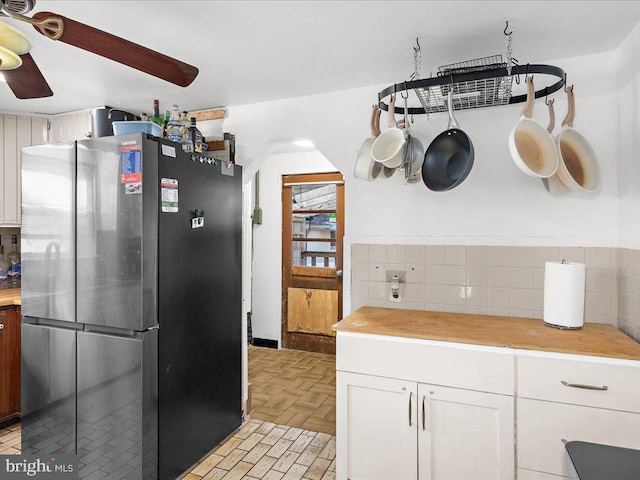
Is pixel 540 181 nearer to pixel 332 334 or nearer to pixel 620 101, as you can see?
pixel 620 101

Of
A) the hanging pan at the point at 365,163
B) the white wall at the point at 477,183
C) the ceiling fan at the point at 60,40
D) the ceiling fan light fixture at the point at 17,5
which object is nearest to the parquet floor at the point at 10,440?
the ceiling fan at the point at 60,40

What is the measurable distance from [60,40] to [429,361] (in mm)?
1878

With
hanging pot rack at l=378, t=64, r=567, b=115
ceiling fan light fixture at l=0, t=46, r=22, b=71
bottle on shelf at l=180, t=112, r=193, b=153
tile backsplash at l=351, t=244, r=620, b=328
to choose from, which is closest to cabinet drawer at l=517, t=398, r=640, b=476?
tile backsplash at l=351, t=244, r=620, b=328

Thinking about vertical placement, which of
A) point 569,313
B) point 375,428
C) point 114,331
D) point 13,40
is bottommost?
point 375,428

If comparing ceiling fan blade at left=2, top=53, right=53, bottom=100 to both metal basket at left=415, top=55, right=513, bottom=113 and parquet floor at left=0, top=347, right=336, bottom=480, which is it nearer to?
metal basket at left=415, top=55, right=513, bottom=113

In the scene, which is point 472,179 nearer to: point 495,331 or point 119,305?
point 495,331

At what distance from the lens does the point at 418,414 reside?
180cm

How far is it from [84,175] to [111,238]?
38 centimetres

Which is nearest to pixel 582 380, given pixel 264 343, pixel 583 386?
pixel 583 386

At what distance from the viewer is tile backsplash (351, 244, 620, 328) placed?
2.05 m

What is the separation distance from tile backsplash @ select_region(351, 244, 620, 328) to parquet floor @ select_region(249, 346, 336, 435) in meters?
0.97

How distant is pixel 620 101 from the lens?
198cm

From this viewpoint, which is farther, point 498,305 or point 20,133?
point 20,133

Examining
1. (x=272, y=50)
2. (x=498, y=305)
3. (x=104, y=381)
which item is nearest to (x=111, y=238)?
(x=104, y=381)
